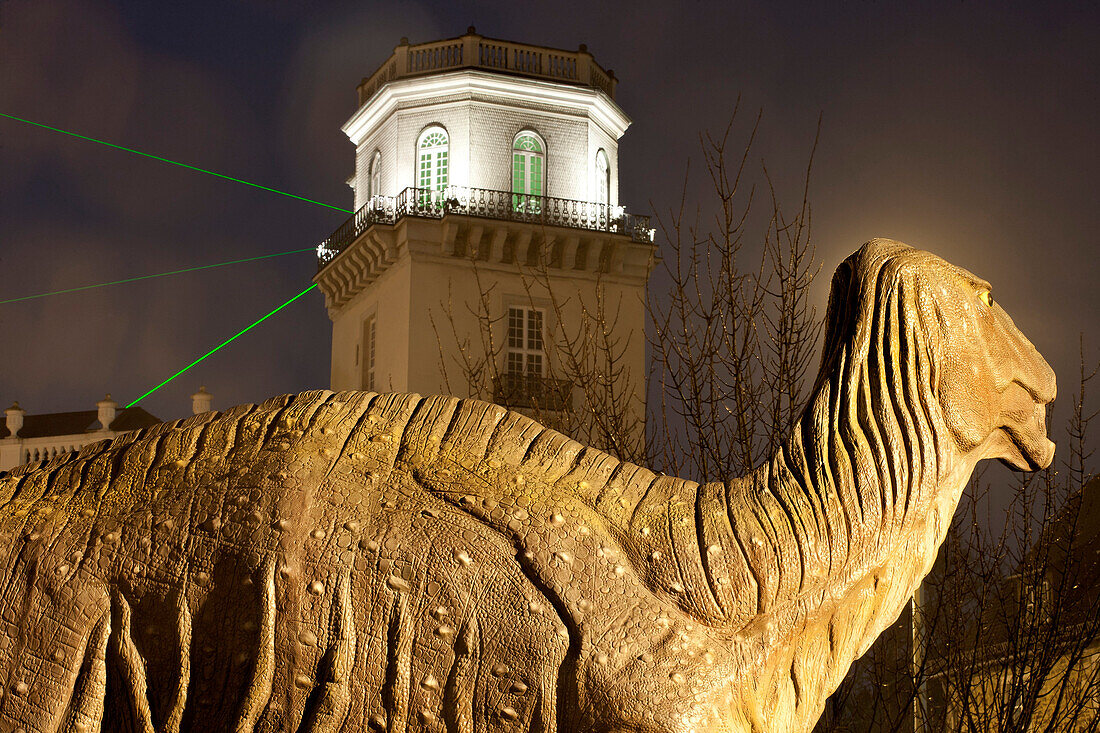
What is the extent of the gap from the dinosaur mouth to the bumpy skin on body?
14 mm

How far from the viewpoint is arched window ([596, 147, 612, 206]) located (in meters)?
35.5

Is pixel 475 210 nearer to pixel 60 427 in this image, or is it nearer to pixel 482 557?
pixel 60 427

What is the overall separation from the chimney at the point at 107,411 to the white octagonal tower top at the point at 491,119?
452 inches

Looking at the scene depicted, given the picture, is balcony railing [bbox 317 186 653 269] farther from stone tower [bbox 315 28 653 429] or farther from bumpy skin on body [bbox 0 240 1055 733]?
bumpy skin on body [bbox 0 240 1055 733]

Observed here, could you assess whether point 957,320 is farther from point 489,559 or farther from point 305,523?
Answer: point 305,523

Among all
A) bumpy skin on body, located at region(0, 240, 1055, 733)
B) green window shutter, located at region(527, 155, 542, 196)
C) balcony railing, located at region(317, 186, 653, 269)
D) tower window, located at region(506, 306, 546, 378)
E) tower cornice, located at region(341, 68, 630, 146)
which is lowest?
bumpy skin on body, located at region(0, 240, 1055, 733)

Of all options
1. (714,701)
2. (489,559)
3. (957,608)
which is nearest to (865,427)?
(714,701)

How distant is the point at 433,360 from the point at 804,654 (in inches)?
1114

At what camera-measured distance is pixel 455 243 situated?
32.5 meters

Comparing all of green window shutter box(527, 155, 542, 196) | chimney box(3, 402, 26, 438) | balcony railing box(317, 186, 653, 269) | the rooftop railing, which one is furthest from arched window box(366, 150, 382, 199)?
chimney box(3, 402, 26, 438)

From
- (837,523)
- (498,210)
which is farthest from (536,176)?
(837,523)

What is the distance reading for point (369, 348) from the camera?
Result: 35188 mm

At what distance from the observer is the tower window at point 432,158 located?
1371 inches

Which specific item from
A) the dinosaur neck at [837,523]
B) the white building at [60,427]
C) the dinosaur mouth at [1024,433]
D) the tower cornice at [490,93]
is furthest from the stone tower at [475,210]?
the dinosaur neck at [837,523]
